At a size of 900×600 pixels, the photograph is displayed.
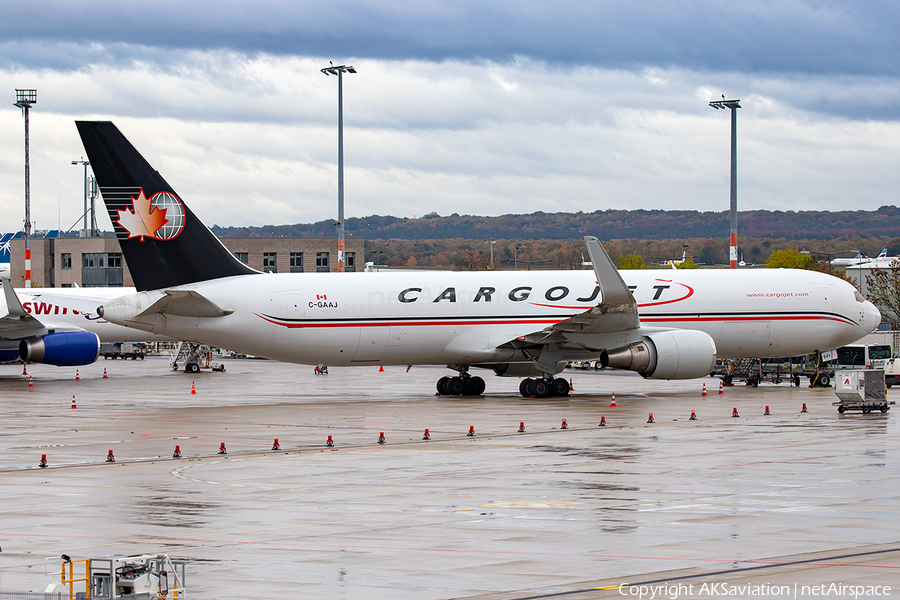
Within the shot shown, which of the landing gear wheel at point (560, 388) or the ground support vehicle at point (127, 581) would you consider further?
the landing gear wheel at point (560, 388)

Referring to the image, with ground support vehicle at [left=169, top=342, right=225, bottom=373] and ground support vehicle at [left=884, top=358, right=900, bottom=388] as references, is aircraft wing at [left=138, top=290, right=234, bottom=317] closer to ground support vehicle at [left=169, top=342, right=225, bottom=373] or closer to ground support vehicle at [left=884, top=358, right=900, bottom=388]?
ground support vehicle at [left=169, top=342, right=225, bottom=373]

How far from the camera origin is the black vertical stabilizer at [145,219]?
33.2 meters

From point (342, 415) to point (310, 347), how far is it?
5.45 metres

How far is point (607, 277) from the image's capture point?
3133 cm

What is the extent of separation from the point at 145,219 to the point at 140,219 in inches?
6.2

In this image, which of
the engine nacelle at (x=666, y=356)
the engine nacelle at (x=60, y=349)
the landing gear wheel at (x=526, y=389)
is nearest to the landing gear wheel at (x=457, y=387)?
the landing gear wheel at (x=526, y=389)

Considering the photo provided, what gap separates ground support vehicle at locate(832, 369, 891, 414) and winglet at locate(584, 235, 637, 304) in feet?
21.7

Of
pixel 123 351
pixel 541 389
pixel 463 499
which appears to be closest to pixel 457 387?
pixel 541 389

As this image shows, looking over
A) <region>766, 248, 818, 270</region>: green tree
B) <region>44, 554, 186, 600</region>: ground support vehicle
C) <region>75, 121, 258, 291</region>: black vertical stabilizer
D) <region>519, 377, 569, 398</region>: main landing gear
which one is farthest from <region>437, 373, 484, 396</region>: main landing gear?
<region>766, 248, 818, 270</region>: green tree

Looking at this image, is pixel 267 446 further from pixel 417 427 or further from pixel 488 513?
pixel 488 513

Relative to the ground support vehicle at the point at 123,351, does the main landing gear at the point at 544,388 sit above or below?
above

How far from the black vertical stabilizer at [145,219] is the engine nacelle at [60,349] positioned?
45.9 ft

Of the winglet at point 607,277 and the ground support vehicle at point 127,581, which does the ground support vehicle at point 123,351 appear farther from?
the ground support vehicle at point 127,581

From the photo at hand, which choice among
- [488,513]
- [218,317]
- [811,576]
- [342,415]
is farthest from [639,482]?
[218,317]
